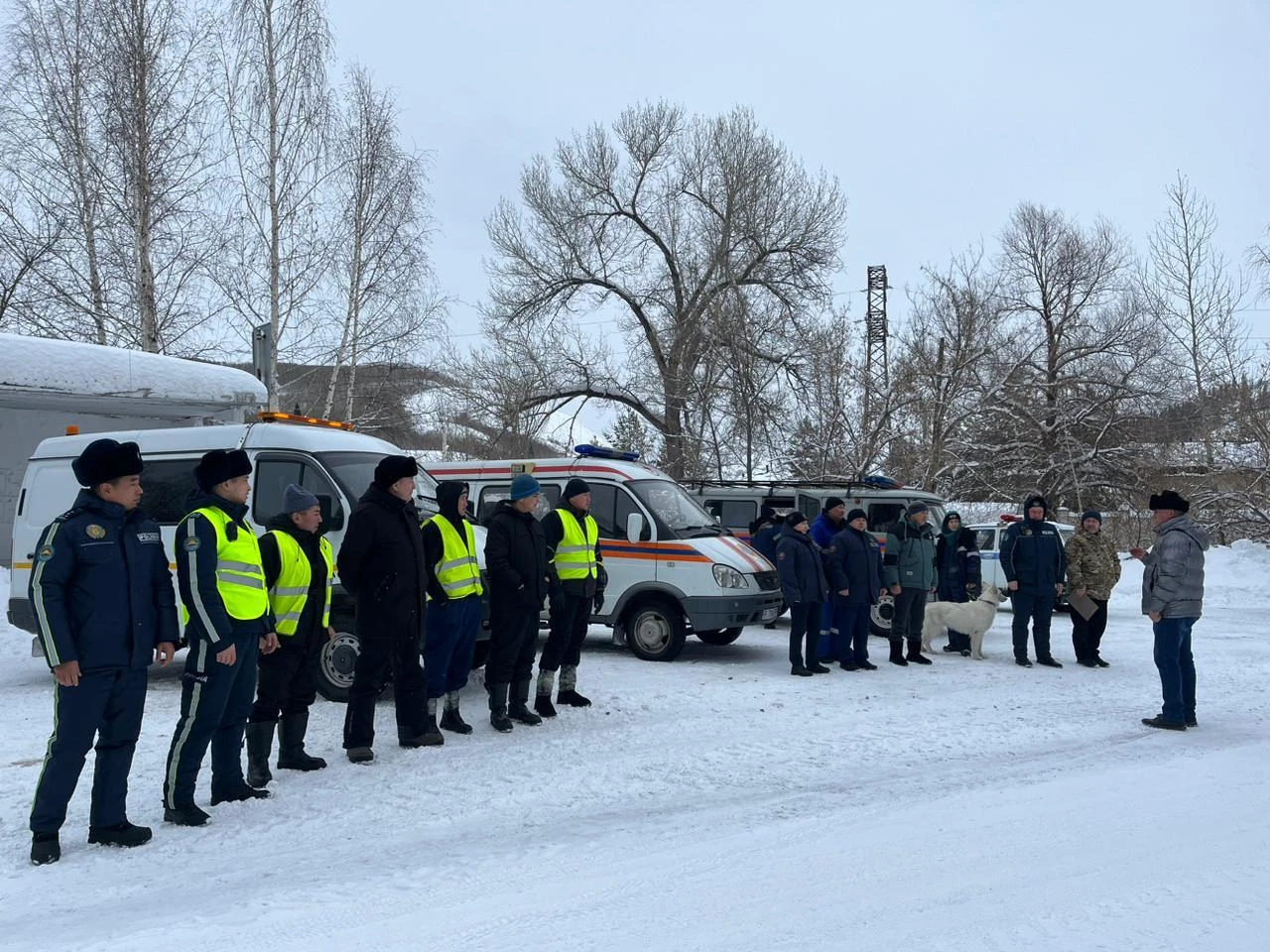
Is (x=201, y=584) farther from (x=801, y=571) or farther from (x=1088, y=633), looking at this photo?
(x=1088, y=633)

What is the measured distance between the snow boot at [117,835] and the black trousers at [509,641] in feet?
9.26

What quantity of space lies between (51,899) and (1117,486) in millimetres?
30550

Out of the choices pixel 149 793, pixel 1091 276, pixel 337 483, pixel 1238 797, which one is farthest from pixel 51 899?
pixel 1091 276

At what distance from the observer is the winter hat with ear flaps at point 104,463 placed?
480 centimetres

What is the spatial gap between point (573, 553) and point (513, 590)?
799mm

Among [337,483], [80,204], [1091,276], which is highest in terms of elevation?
[1091,276]

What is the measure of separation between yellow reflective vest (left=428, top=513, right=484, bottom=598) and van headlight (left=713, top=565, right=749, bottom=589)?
449cm

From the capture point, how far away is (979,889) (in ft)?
14.4

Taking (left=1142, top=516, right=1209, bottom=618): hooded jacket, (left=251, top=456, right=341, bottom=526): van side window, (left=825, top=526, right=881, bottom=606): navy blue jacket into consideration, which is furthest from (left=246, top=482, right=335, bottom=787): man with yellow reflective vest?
(left=1142, top=516, right=1209, bottom=618): hooded jacket

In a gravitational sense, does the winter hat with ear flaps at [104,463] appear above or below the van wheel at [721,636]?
above

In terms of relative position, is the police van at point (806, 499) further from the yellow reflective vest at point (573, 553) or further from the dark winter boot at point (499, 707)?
the dark winter boot at point (499, 707)

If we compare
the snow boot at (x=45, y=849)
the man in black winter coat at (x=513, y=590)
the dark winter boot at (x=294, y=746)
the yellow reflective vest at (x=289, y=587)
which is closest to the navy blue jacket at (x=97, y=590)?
the snow boot at (x=45, y=849)

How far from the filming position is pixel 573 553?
26.4ft

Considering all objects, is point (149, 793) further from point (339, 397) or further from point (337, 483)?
point (339, 397)
